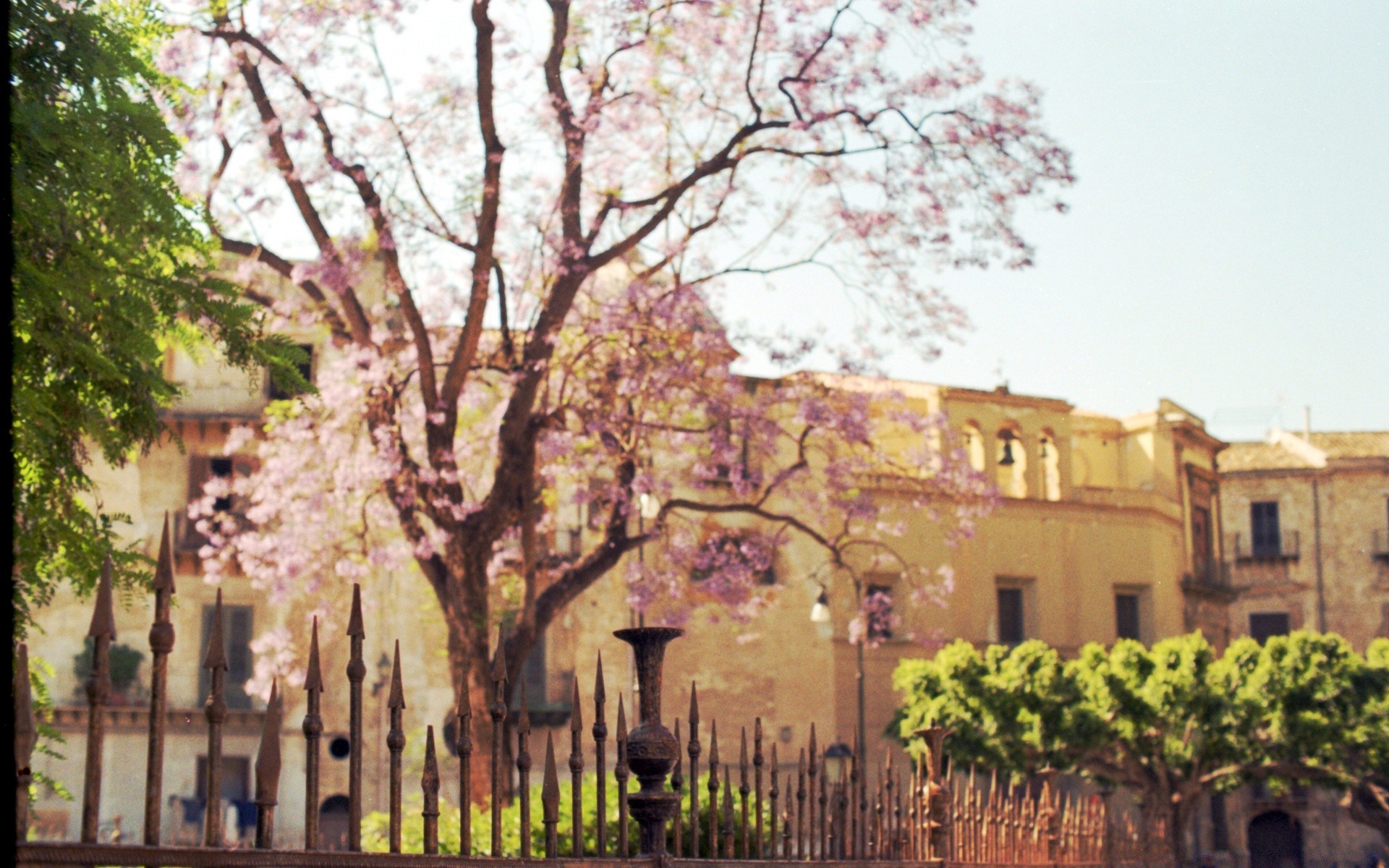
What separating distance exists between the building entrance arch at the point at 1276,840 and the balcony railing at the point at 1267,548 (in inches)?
319

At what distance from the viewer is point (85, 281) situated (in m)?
4.68

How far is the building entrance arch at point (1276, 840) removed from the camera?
4044 centimetres

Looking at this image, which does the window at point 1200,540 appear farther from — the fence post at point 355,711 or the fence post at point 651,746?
the fence post at point 355,711

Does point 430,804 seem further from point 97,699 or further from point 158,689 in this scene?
point 97,699

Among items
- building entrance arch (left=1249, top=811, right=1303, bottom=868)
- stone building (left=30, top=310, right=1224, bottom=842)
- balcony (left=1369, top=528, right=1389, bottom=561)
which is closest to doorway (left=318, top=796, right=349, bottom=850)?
stone building (left=30, top=310, right=1224, bottom=842)

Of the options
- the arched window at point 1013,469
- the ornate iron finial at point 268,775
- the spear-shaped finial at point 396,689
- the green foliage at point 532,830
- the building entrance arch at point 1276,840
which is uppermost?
the arched window at point 1013,469

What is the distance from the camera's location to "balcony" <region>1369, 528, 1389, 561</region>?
146 ft

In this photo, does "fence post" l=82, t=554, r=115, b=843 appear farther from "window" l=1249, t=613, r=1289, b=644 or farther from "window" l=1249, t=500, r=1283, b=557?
"window" l=1249, t=500, r=1283, b=557

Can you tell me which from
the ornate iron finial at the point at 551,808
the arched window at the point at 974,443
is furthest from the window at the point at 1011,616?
the ornate iron finial at the point at 551,808

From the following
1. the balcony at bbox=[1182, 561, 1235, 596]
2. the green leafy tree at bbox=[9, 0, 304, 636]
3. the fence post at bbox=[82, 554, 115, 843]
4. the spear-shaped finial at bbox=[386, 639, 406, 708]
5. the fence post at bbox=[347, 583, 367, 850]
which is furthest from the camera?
the balcony at bbox=[1182, 561, 1235, 596]

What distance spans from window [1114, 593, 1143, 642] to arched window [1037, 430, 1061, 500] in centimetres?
298

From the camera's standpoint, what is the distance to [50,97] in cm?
483

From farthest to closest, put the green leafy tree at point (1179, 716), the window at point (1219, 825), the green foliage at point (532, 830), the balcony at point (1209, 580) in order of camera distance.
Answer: the balcony at point (1209, 580) < the window at point (1219, 825) < the green leafy tree at point (1179, 716) < the green foliage at point (532, 830)

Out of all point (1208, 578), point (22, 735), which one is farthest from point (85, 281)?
point (1208, 578)
